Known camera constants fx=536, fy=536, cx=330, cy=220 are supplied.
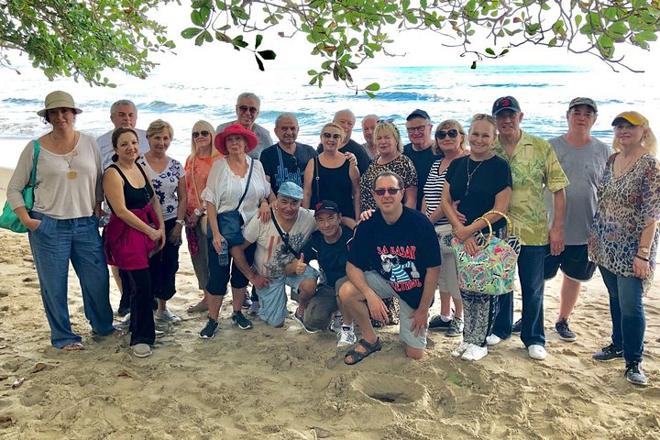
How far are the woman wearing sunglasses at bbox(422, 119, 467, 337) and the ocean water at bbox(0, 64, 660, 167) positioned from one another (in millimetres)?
11319

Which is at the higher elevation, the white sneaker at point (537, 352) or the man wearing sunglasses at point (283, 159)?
the man wearing sunglasses at point (283, 159)

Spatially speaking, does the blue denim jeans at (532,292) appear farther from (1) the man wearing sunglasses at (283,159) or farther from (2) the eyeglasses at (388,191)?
(1) the man wearing sunglasses at (283,159)

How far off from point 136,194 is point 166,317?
135cm

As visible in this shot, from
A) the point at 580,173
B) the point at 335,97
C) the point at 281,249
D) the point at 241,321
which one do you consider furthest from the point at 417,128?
the point at 335,97

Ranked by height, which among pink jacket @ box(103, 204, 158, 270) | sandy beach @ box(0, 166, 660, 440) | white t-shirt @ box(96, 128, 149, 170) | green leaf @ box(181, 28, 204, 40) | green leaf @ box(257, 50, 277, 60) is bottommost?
sandy beach @ box(0, 166, 660, 440)

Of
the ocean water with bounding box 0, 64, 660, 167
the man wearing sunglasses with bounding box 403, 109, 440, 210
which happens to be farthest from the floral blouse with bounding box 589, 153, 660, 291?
the ocean water with bounding box 0, 64, 660, 167

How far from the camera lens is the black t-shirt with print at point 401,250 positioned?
3.84m

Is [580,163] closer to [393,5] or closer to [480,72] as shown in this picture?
[393,5]

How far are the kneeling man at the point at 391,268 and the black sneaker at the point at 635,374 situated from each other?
1398 mm

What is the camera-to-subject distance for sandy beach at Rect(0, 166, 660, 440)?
3.15 metres

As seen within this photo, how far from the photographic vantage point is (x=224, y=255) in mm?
4391

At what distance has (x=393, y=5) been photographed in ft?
9.58

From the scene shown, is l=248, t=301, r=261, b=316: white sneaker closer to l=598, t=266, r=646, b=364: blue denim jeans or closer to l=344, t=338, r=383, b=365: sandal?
l=344, t=338, r=383, b=365: sandal

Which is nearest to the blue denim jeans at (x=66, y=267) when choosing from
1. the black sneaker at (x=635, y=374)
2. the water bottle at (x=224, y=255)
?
the water bottle at (x=224, y=255)
